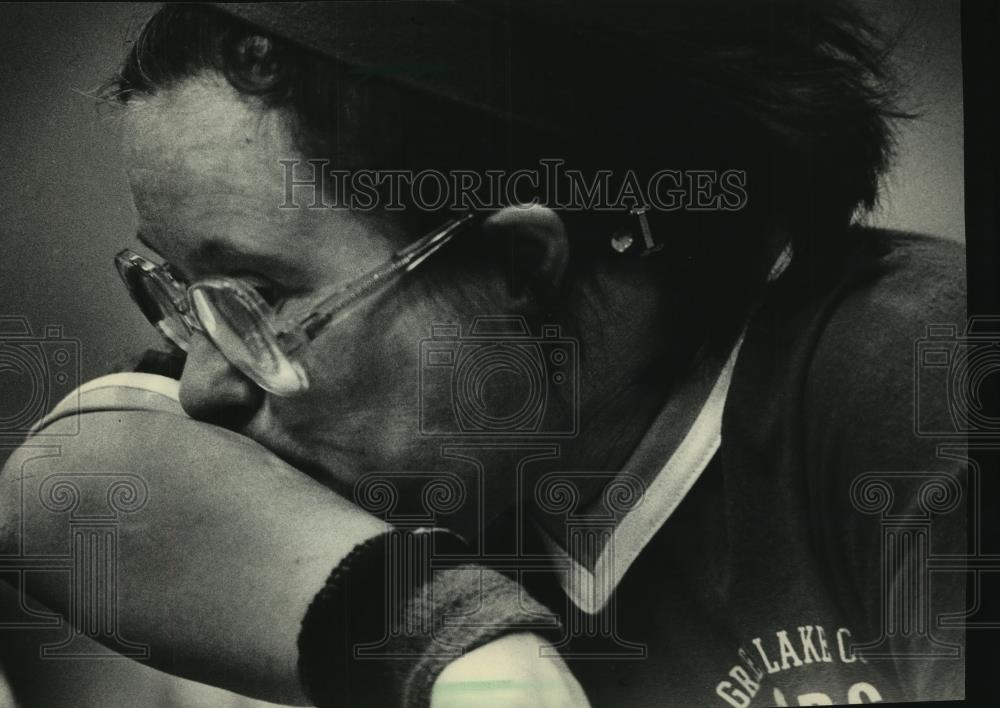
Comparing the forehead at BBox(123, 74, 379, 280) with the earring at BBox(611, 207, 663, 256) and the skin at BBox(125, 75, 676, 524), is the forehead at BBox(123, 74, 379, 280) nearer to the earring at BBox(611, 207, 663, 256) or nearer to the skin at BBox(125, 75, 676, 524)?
the skin at BBox(125, 75, 676, 524)

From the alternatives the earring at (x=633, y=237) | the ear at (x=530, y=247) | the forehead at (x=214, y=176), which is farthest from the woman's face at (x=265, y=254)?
the earring at (x=633, y=237)

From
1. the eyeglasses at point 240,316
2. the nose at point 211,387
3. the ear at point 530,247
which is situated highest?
the ear at point 530,247

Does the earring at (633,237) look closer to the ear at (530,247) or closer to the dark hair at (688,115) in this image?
the dark hair at (688,115)

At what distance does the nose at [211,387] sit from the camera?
11.0ft

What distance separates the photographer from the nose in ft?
11.0

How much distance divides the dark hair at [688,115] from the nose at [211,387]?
63 cm

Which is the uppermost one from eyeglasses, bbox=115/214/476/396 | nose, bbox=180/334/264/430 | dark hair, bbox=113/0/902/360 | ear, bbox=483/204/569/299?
dark hair, bbox=113/0/902/360

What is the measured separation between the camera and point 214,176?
3.33 m

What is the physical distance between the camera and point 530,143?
3.39 m

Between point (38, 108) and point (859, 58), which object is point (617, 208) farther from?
point (38, 108)

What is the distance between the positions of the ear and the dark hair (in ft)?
0.20

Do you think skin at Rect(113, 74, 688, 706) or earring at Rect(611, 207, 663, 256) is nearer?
skin at Rect(113, 74, 688, 706)

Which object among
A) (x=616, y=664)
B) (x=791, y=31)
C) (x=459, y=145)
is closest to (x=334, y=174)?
(x=459, y=145)

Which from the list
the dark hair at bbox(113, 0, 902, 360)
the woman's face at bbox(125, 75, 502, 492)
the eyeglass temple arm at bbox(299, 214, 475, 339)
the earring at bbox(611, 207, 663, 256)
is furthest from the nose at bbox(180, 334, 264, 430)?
the earring at bbox(611, 207, 663, 256)
